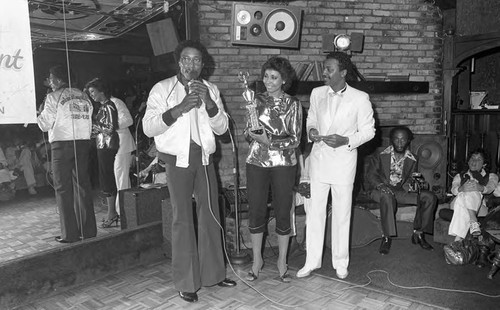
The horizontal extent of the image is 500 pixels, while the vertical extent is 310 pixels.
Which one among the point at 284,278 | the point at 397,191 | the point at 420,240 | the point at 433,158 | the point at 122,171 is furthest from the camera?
the point at 433,158

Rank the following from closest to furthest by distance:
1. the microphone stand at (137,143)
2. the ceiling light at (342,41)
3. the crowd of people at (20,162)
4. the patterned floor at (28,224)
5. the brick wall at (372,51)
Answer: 1. the crowd of people at (20,162)
2. the patterned floor at (28,224)
3. the microphone stand at (137,143)
4. the brick wall at (372,51)
5. the ceiling light at (342,41)

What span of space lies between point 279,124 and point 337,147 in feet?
1.53

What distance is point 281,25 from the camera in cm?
461

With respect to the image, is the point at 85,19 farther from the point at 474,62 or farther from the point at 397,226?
the point at 474,62

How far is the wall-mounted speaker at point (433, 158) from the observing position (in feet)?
16.6

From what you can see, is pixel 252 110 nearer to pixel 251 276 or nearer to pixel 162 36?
pixel 251 276

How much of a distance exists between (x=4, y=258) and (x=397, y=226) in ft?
11.7

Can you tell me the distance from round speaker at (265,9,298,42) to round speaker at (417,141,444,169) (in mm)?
2036

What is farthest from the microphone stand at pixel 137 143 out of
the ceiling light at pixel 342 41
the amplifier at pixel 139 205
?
the ceiling light at pixel 342 41

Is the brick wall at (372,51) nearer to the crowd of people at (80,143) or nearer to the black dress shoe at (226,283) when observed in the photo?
the crowd of people at (80,143)

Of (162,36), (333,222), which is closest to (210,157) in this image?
(333,222)

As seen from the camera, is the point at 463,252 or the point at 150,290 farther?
the point at 463,252

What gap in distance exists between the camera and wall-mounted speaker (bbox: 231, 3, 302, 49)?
4.50m

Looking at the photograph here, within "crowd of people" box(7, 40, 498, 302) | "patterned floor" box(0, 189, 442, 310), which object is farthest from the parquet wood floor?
"crowd of people" box(7, 40, 498, 302)
